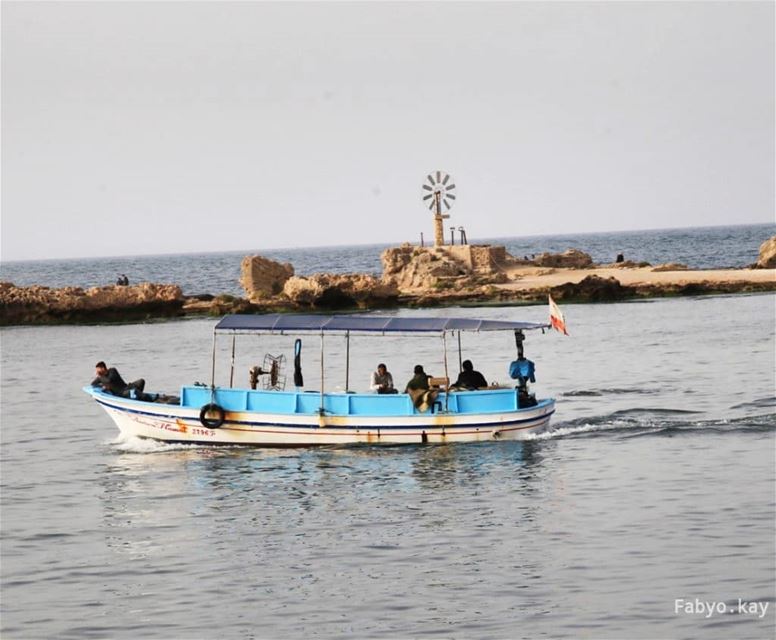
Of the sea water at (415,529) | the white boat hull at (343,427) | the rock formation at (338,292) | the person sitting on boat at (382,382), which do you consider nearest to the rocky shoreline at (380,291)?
the rock formation at (338,292)

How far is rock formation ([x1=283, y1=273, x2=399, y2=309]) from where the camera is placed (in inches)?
3223

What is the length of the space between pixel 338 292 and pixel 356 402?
163 feet

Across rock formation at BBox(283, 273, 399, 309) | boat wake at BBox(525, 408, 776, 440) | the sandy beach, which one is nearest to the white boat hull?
boat wake at BBox(525, 408, 776, 440)

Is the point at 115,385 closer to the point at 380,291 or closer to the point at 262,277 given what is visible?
the point at 380,291

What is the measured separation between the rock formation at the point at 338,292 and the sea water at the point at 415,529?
3752cm

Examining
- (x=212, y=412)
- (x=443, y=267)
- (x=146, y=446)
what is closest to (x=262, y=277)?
(x=443, y=267)

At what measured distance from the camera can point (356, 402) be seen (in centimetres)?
3338

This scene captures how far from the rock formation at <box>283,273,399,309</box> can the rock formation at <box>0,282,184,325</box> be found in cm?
776

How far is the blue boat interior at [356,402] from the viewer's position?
1299 inches

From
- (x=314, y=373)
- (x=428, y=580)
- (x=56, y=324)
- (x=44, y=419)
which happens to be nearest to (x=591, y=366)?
(x=314, y=373)

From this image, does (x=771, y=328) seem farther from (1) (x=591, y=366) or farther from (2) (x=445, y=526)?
(2) (x=445, y=526)

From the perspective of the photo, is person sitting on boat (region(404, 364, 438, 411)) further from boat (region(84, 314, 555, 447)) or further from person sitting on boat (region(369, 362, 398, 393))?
person sitting on boat (region(369, 362, 398, 393))

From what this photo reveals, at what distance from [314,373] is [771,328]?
22188 mm

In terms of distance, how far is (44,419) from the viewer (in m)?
43.8
